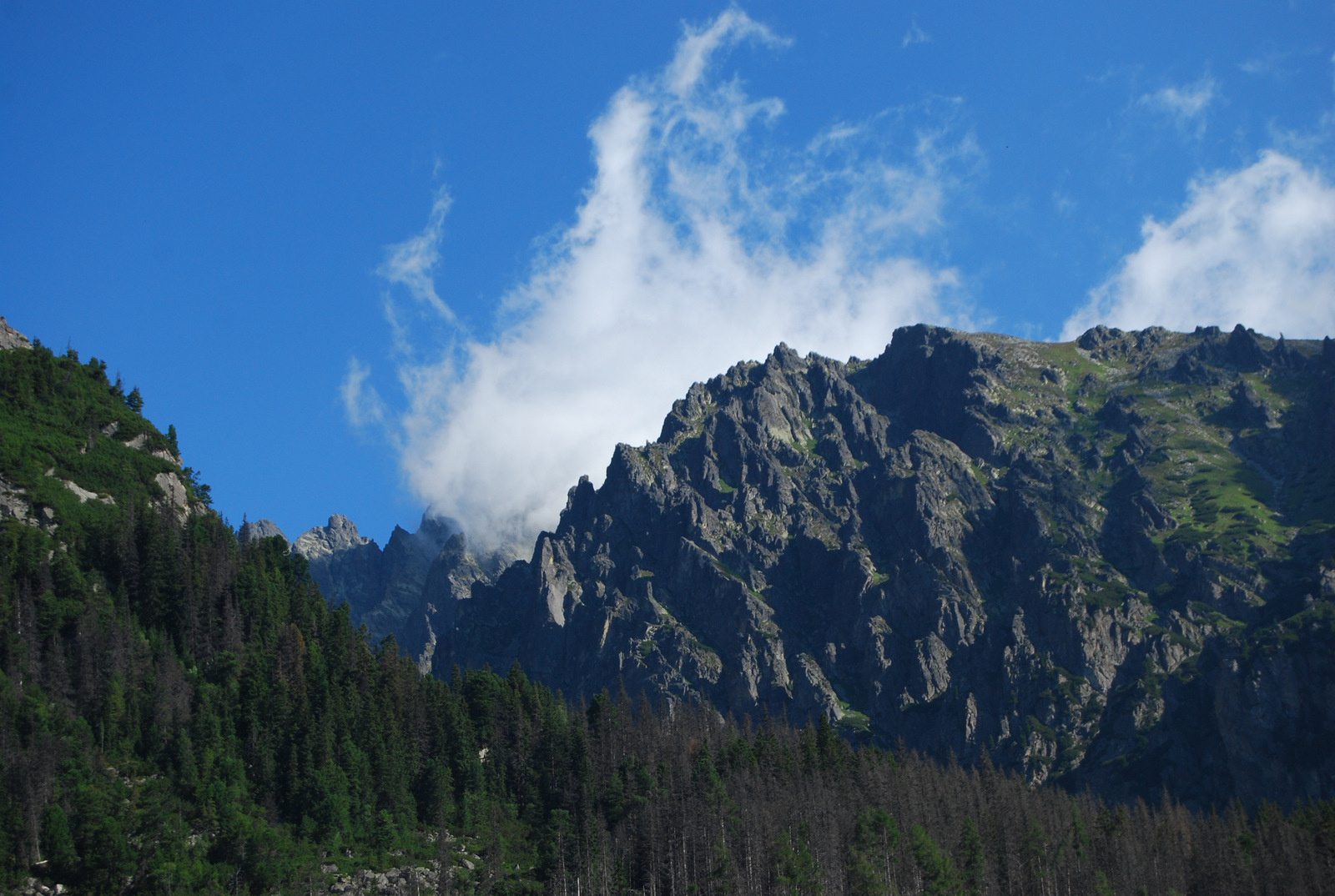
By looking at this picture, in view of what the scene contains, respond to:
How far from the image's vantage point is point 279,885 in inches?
5413

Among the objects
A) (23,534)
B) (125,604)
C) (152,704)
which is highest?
(23,534)

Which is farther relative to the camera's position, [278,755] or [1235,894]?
[1235,894]

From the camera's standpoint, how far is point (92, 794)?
134 meters

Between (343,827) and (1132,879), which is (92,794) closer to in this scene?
(343,827)

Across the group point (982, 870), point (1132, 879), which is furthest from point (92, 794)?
point (1132, 879)

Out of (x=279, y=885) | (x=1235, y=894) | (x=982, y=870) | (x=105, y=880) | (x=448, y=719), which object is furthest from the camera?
(x=448, y=719)

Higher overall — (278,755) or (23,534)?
(23,534)

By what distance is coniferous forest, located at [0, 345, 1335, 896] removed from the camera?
138 meters

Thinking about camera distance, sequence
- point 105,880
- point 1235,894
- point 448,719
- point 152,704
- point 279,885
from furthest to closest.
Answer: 1. point 448,719
2. point 1235,894
3. point 152,704
4. point 279,885
5. point 105,880

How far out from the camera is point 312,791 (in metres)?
159

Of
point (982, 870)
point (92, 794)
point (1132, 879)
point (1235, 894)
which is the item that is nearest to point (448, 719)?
point (92, 794)

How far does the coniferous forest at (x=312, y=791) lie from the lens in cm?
13812

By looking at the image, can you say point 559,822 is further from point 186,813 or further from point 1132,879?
point 1132,879

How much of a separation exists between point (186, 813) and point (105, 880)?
53.0 ft
